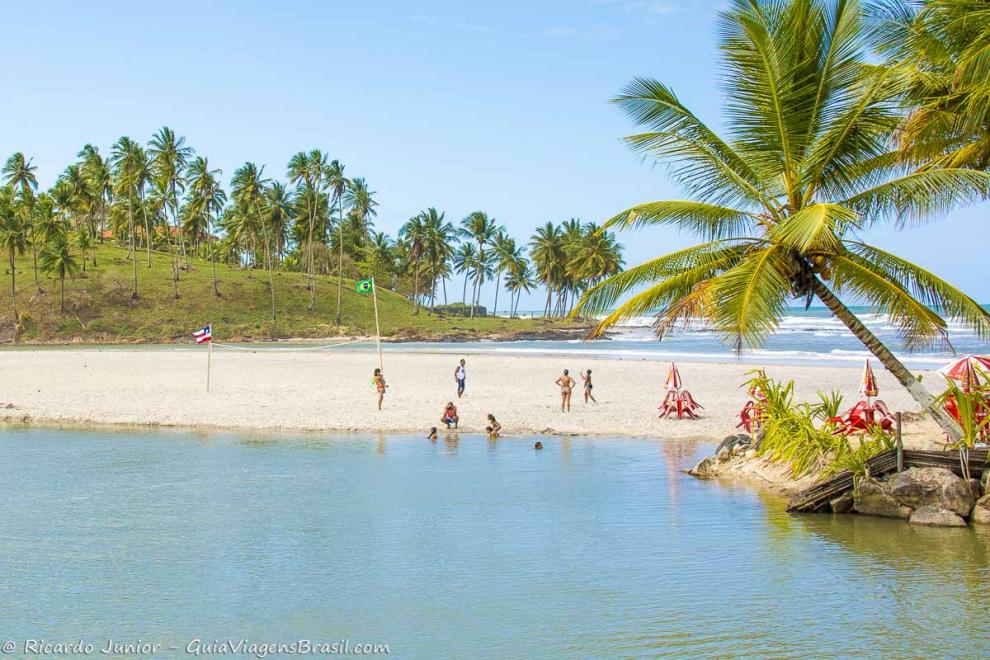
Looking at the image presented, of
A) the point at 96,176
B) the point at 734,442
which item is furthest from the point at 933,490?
the point at 96,176

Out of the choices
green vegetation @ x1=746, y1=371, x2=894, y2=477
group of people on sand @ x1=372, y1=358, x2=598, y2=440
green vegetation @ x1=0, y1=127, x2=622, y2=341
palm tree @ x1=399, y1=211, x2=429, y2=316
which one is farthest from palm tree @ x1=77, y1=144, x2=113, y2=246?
green vegetation @ x1=746, y1=371, x2=894, y2=477

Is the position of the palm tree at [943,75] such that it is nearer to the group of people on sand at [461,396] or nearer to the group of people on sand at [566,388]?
the group of people on sand at [461,396]

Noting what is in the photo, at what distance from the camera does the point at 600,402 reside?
29844mm

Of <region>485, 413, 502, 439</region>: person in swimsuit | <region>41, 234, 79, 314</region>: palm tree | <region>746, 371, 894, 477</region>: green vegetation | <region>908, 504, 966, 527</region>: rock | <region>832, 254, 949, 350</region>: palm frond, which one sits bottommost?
<region>908, 504, 966, 527</region>: rock

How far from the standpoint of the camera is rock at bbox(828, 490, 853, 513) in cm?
1466

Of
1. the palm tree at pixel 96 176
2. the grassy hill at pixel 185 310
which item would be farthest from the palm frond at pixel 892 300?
the palm tree at pixel 96 176

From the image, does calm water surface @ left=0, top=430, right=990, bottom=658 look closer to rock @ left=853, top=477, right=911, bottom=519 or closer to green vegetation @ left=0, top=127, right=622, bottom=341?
rock @ left=853, top=477, right=911, bottom=519

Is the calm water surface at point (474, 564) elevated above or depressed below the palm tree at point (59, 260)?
below

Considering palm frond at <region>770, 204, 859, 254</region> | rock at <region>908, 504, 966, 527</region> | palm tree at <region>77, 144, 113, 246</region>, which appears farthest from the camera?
palm tree at <region>77, 144, 113, 246</region>

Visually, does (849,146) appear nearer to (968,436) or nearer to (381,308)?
(968,436)

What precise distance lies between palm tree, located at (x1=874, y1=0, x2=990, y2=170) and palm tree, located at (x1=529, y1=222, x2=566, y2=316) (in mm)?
104230

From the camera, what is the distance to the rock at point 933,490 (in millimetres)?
13672

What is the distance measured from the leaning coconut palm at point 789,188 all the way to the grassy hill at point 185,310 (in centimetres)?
7412

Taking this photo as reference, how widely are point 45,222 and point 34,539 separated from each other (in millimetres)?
83299
